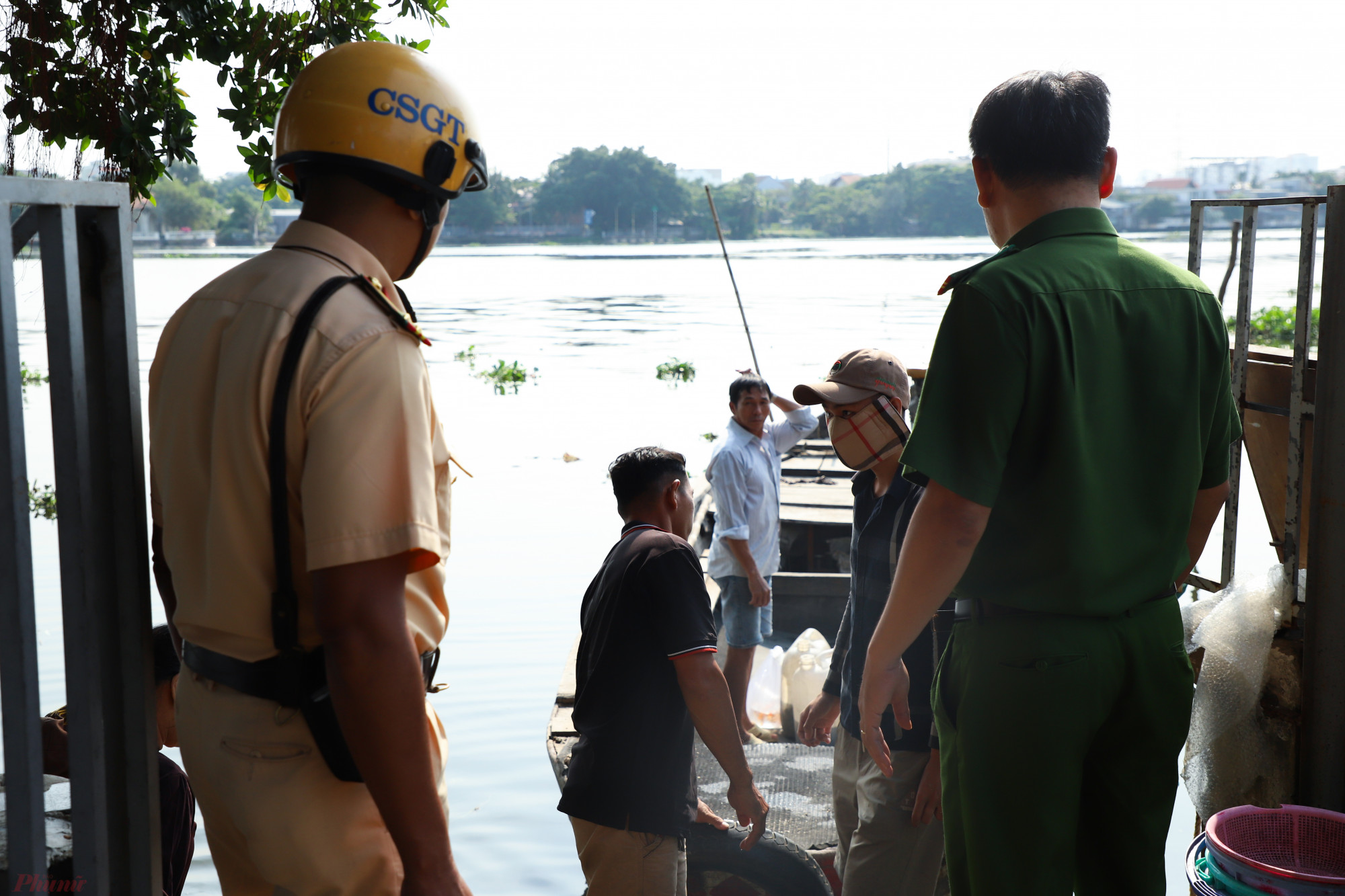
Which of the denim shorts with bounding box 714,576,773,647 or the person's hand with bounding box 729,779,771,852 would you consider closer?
the person's hand with bounding box 729,779,771,852

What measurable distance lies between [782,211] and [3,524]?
71354mm

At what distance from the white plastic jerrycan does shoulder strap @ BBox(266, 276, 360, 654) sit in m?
4.31

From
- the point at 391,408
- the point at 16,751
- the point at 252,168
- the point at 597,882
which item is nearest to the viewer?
the point at 391,408

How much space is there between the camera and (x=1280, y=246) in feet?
241

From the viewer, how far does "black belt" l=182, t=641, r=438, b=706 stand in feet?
4.62

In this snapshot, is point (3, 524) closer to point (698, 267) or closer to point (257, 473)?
point (257, 473)

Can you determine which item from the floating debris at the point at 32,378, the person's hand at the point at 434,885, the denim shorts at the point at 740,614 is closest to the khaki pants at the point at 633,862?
the person's hand at the point at 434,885

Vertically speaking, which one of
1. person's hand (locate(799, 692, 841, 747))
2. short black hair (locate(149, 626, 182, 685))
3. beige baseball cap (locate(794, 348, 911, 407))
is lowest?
person's hand (locate(799, 692, 841, 747))

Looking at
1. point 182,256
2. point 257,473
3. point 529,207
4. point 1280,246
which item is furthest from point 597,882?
point 1280,246

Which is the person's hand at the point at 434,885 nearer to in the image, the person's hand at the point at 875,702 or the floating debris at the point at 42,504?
the person's hand at the point at 875,702

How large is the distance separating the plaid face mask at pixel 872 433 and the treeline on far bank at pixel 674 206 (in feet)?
187

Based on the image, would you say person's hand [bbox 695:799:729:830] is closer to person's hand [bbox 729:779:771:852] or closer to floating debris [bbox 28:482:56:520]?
person's hand [bbox 729:779:771:852]

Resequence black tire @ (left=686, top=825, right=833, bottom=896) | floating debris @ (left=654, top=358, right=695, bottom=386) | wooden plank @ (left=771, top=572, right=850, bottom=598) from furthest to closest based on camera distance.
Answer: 1. floating debris @ (left=654, top=358, right=695, bottom=386)
2. wooden plank @ (left=771, top=572, right=850, bottom=598)
3. black tire @ (left=686, top=825, right=833, bottom=896)

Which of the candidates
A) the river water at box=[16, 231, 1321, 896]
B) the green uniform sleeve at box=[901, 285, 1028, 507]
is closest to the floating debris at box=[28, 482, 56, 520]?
Answer: the river water at box=[16, 231, 1321, 896]
